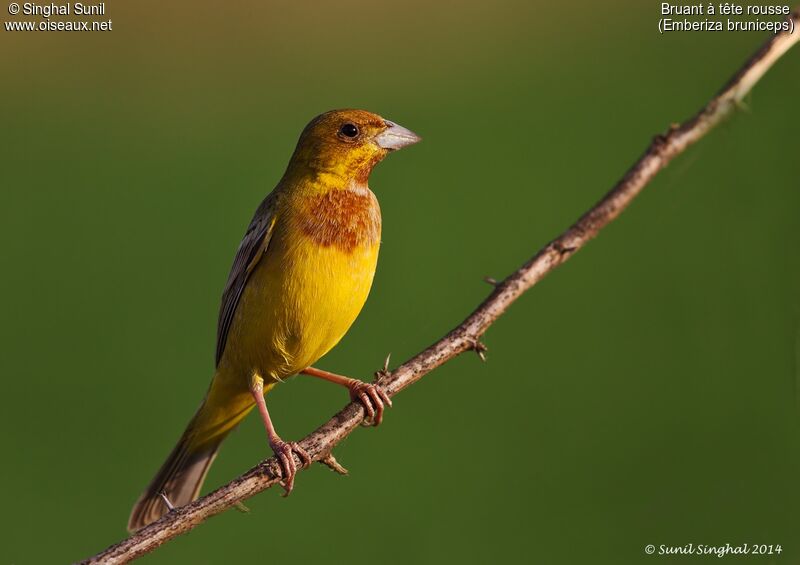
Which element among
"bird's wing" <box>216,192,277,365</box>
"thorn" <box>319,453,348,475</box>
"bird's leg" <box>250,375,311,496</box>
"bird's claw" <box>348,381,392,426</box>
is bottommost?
"thorn" <box>319,453,348,475</box>

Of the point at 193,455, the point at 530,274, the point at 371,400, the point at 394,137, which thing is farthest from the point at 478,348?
the point at 193,455

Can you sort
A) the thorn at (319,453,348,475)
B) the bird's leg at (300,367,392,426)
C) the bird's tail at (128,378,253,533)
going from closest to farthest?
the thorn at (319,453,348,475) → the bird's leg at (300,367,392,426) → the bird's tail at (128,378,253,533)

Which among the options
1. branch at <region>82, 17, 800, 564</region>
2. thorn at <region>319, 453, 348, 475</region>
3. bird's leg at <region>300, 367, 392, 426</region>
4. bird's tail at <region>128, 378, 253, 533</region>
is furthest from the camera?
bird's tail at <region>128, 378, 253, 533</region>

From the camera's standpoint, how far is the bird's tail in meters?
4.52

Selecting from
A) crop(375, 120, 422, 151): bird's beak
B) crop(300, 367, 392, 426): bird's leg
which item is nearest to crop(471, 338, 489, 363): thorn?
crop(300, 367, 392, 426): bird's leg

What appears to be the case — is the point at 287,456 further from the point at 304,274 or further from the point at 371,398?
the point at 304,274

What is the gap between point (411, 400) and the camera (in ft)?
21.4

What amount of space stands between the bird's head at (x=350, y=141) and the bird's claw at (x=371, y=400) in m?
0.91

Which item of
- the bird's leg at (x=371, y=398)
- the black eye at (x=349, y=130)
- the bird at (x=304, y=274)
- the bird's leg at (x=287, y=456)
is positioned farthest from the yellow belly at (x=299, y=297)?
the black eye at (x=349, y=130)

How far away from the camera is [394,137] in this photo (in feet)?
13.6

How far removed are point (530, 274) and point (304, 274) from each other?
3.05 ft

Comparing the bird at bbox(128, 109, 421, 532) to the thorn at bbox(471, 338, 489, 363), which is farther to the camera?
the bird at bbox(128, 109, 421, 532)

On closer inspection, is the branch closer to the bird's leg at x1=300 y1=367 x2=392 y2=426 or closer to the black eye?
the bird's leg at x1=300 y1=367 x2=392 y2=426

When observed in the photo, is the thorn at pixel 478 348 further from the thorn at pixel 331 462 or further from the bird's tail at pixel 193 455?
the bird's tail at pixel 193 455
